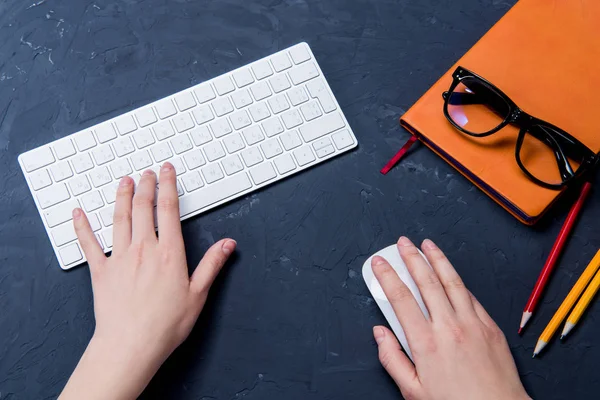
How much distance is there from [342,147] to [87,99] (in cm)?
37

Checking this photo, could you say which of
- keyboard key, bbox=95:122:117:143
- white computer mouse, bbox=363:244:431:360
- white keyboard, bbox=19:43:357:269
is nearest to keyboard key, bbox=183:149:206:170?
white keyboard, bbox=19:43:357:269

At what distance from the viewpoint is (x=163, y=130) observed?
814 mm

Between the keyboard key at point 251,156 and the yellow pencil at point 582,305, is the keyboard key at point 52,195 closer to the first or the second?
the keyboard key at point 251,156

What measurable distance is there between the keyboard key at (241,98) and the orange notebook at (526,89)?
0.22m

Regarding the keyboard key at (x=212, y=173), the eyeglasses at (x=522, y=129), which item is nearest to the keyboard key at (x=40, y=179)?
the keyboard key at (x=212, y=173)

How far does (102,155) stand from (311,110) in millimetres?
292

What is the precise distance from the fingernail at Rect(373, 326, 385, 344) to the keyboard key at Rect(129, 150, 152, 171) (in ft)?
1.23

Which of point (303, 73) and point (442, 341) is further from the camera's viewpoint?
point (303, 73)

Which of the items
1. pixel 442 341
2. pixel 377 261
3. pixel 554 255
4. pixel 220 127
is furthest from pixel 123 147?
pixel 554 255

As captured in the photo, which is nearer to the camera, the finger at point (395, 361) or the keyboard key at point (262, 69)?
the finger at point (395, 361)

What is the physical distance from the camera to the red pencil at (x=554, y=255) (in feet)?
2.56

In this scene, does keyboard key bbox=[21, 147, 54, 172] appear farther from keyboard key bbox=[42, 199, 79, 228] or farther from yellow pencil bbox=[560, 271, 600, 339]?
yellow pencil bbox=[560, 271, 600, 339]

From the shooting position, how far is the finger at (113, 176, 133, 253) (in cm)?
78

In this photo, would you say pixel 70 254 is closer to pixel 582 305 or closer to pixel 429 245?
pixel 429 245
